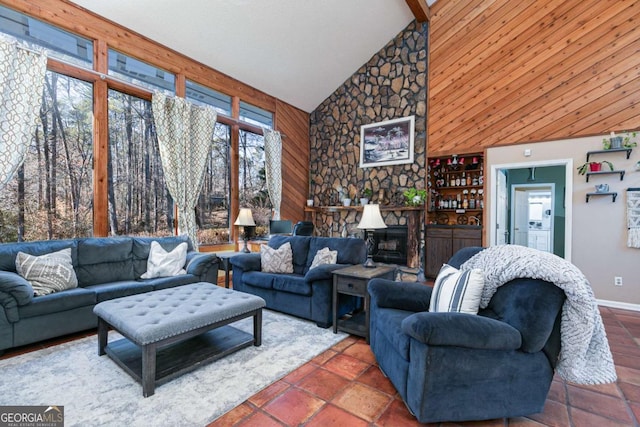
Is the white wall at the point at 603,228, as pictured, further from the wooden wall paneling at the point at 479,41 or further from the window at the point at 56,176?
the window at the point at 56,176

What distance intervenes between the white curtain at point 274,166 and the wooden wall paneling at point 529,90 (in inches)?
136

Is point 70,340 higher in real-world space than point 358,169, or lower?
lower

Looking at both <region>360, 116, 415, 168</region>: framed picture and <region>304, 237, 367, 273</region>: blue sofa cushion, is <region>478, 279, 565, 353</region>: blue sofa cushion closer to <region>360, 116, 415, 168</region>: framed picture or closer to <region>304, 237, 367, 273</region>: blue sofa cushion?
<region>304, 237, 367, 273</region>: blue sofa cushion

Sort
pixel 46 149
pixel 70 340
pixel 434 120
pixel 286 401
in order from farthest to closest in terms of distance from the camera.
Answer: pixel 434 120, pixel 46 149, pixel 70 340, pixel 286 401

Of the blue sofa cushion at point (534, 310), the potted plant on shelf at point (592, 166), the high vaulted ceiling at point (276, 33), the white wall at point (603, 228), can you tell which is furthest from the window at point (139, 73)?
the potted plant on shelf at point (592, 166)

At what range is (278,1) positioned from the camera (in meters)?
4.39

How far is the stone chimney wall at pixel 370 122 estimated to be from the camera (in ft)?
19.0

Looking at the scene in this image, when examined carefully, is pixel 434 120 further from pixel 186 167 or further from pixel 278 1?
pixel 186 167

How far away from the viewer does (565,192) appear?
473 centimetres

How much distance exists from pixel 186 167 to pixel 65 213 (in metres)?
1.57

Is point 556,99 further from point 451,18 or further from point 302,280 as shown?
point 302,280

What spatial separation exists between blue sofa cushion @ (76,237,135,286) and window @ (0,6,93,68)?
7.11ft

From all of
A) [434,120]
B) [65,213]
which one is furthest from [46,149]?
[434,120]

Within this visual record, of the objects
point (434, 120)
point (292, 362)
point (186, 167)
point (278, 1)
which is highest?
point (278, 1)
